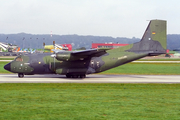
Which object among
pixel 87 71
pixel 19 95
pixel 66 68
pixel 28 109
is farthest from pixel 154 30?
pixel 28 109

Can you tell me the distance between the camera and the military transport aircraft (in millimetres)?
27192

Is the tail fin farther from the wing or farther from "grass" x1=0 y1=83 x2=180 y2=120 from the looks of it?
"grass" x1=0 y1=83 x2=180 y2=120

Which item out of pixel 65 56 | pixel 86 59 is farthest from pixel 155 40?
pixel 65 56

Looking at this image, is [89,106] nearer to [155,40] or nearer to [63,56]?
[63,56]

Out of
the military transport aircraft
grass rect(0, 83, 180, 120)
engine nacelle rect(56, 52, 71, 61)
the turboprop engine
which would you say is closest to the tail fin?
the military transport aircraft

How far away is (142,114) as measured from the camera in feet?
37.7

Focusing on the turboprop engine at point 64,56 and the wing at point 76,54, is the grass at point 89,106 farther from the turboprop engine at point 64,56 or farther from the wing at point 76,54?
the turboprop engine at point 64,56

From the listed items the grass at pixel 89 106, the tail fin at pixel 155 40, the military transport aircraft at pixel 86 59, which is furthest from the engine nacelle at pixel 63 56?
the grass at pixel 89 106

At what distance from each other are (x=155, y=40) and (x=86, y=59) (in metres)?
8.67

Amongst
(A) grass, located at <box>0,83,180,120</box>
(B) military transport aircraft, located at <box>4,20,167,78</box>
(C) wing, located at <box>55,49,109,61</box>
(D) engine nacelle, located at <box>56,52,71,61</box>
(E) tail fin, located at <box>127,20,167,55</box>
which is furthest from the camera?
(E) tail fin, located at <box>127,20,167,55</box>

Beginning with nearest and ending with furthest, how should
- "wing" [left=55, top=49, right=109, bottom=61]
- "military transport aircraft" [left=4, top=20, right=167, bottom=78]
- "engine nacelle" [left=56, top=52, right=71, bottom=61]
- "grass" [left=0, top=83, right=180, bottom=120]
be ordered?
"grass" [left=0, top=83, right=180, bottom=120] → "wing" [left=55, top=49, right=109, bottom=61] → "engine nacelle" [left=56, top=52, right=71, bottom=61] → "military transport aircraft" [left=4, top=20, right=167, bottom=78]

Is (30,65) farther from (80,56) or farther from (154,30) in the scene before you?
(154,30)

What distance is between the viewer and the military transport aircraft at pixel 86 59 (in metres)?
27.2

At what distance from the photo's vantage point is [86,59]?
27.8 m
